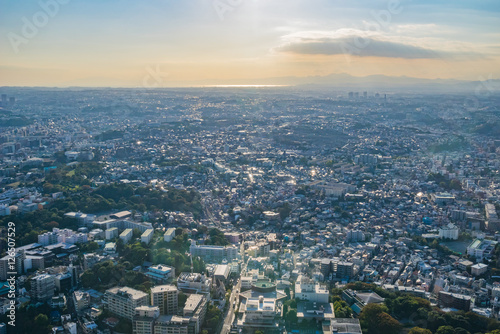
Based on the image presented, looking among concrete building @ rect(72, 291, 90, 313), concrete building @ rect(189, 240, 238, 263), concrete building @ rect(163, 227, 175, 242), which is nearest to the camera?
concrete building @ rect(72, 291, 90, 313)

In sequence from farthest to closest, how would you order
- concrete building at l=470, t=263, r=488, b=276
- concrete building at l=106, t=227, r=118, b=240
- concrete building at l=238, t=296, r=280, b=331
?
1. concrete building at l=106, t=227, r=118, b=240
2. concrete building at l=470, t=263, r=488, b=276
3. concrete building at l=238, t=296, r=280, b=331

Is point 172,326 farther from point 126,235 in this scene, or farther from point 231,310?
point 126,235

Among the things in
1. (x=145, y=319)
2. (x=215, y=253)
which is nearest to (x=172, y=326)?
(x=145, y=319)

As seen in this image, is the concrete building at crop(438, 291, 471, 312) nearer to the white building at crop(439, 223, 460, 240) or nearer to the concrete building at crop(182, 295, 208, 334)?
the white building at crop(439, 223, 460, 240)

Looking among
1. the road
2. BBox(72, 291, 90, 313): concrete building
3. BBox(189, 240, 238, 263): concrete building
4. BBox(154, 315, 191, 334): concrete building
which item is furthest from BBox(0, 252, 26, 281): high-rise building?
the road

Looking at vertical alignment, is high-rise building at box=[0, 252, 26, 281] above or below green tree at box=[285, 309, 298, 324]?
above

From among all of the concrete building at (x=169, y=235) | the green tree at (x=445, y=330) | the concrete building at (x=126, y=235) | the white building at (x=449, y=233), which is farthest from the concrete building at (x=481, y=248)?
the concrete building at (x=126, y=235)

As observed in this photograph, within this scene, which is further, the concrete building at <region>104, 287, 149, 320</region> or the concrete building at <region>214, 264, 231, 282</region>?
the concrete building at <region>214, 264, 231, 282</region>

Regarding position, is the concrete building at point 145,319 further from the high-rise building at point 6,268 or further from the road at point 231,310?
the high-rise building at point 6,268
